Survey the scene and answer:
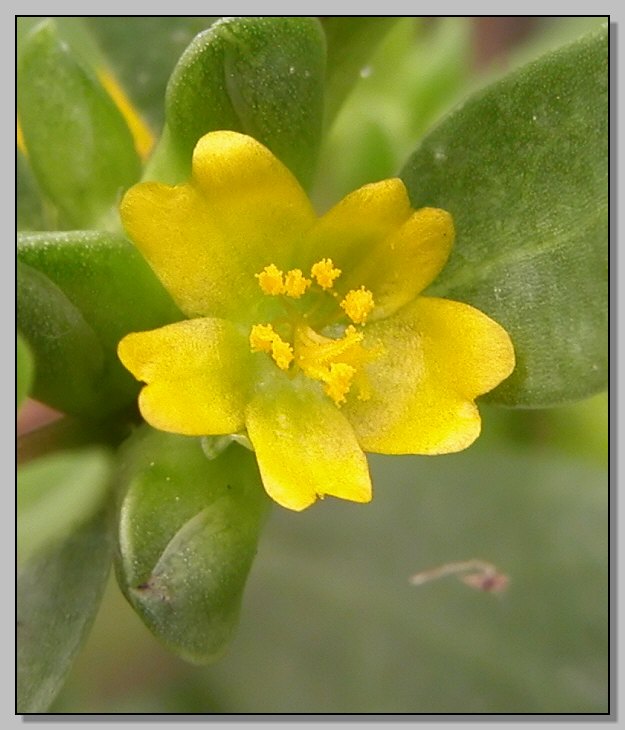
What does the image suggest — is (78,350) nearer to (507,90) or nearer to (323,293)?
(323,293)

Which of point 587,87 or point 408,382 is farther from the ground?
point 587,87

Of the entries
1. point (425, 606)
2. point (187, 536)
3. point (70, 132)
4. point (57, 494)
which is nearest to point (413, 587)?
point (425, 606)

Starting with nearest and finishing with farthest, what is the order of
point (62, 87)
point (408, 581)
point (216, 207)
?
point (216, 207) → point (62, 87) → point (408, 581)

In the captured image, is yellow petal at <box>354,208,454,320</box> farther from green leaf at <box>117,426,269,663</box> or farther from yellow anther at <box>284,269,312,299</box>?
green leaf at <box>117,426,269,663</box>

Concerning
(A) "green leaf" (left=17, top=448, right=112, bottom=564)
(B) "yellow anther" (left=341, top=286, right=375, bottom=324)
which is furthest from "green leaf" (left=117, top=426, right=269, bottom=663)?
(B) "yellow anther" (left=341, top=286, right=375, bottom=324)

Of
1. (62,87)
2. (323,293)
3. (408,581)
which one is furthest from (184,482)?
(408,581)

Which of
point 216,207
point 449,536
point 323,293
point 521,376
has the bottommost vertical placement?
point 449,536
